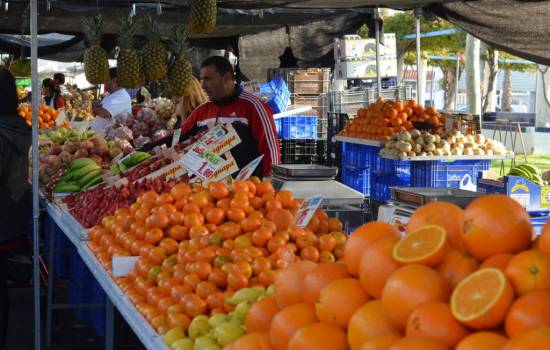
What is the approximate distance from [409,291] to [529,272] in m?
0.26

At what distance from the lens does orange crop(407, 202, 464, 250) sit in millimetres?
1991

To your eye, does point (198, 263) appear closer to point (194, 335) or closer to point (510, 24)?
point (194, 335)

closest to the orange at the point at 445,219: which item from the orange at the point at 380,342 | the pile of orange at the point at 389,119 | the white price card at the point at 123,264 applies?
the orange at the point at 380,342

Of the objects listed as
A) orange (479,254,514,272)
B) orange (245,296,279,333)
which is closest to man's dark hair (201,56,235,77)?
orange (245,296,279,333)

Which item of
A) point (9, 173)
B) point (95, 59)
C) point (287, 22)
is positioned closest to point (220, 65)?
point (95, 59)

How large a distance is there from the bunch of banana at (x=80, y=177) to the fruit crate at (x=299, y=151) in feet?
21.2

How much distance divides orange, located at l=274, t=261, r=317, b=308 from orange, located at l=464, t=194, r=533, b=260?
54cm

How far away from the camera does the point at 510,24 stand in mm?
6832

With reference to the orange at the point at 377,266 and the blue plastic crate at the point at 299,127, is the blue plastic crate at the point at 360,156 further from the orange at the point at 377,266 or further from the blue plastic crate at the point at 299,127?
the orange at the point at 377,266

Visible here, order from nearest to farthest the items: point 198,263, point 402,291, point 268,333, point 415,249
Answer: point 402,291, point 415,249, point 268,333, point 198,263

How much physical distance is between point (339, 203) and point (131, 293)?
1.32m

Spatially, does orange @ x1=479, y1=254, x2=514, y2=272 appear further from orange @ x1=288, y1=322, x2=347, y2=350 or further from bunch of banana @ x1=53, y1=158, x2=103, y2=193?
bunch of banana @ x1=53, y1=158, x2=103, y2=193

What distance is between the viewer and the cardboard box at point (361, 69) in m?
15.8

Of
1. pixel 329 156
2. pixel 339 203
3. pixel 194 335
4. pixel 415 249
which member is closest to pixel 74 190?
pixel 339 203
